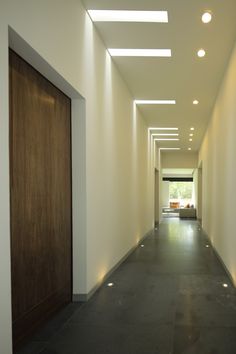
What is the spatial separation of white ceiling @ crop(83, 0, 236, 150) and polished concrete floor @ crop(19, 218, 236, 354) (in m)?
3.85

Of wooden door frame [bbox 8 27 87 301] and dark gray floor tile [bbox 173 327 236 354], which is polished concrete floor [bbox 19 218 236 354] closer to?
dark gray floor tile [bbox 173 327 236 354]

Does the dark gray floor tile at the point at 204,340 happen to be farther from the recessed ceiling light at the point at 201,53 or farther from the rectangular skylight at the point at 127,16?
the recessed ceiling light at the point at 201,53

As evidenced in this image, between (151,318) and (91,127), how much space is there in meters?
2.66

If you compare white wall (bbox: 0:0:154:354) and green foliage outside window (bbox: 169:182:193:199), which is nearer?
white wall (bbox: 0:0:154:354)

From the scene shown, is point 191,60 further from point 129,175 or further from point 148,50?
point 129,175

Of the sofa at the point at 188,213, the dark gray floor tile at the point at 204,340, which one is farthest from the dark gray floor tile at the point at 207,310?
the sofa at the point at 188,213

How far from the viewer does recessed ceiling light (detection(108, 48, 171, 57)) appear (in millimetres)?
5875

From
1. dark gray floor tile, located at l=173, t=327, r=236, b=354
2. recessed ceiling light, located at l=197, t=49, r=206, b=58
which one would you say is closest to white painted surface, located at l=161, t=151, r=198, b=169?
recessed ceiling light, located at l=197, t=49, r=206, b=58

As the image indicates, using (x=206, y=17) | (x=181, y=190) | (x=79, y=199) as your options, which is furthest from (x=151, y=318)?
(x=181, y=190)

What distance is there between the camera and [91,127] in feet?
16.3

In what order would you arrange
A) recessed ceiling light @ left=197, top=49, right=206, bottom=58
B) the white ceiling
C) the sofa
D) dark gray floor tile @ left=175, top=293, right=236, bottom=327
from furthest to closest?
the sofa < recessed ceiling light @ left=197, top=49, right=206, bottom=58 < the white ceiling < dark gray floor tile @ left=175, top=293, right=236, bottom=327

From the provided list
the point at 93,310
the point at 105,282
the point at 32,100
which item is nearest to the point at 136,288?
the point at 105,282

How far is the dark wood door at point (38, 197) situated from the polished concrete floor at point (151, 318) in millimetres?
332

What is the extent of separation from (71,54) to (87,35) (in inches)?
32.1
